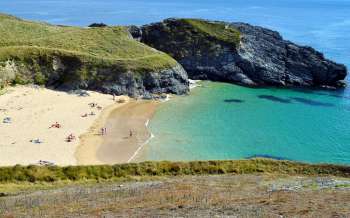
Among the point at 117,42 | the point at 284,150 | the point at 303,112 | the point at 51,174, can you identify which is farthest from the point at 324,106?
the point at 51,174

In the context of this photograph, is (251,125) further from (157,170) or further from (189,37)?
(189,37)

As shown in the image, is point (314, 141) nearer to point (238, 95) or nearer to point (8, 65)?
point (238, 95)

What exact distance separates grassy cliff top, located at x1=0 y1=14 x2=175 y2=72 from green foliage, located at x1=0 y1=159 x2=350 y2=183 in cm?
4561


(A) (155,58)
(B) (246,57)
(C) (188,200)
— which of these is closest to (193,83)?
→ (A) (155,58)

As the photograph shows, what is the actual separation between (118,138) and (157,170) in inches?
827

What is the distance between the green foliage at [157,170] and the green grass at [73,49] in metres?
44.2

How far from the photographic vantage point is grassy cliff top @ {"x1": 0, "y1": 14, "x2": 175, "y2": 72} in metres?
83.4

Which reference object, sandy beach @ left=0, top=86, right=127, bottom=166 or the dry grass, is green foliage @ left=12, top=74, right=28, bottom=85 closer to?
sandy beach @ left=0, top=86, right=127, bottom=166

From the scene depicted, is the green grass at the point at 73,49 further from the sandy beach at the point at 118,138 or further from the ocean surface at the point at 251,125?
the sandy beach at the point at 118,138

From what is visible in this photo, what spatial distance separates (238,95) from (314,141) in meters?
26.2

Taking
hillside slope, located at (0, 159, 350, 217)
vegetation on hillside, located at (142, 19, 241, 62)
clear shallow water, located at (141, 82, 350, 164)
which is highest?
vegetation on hillside, located at (142, 19, 241, 62)

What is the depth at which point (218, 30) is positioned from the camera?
10381 cm

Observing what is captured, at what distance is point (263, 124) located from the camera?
67.7 meters

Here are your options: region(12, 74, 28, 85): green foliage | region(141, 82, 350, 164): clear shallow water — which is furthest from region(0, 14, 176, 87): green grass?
region(141, 82, 350, 164): clear shallow water
